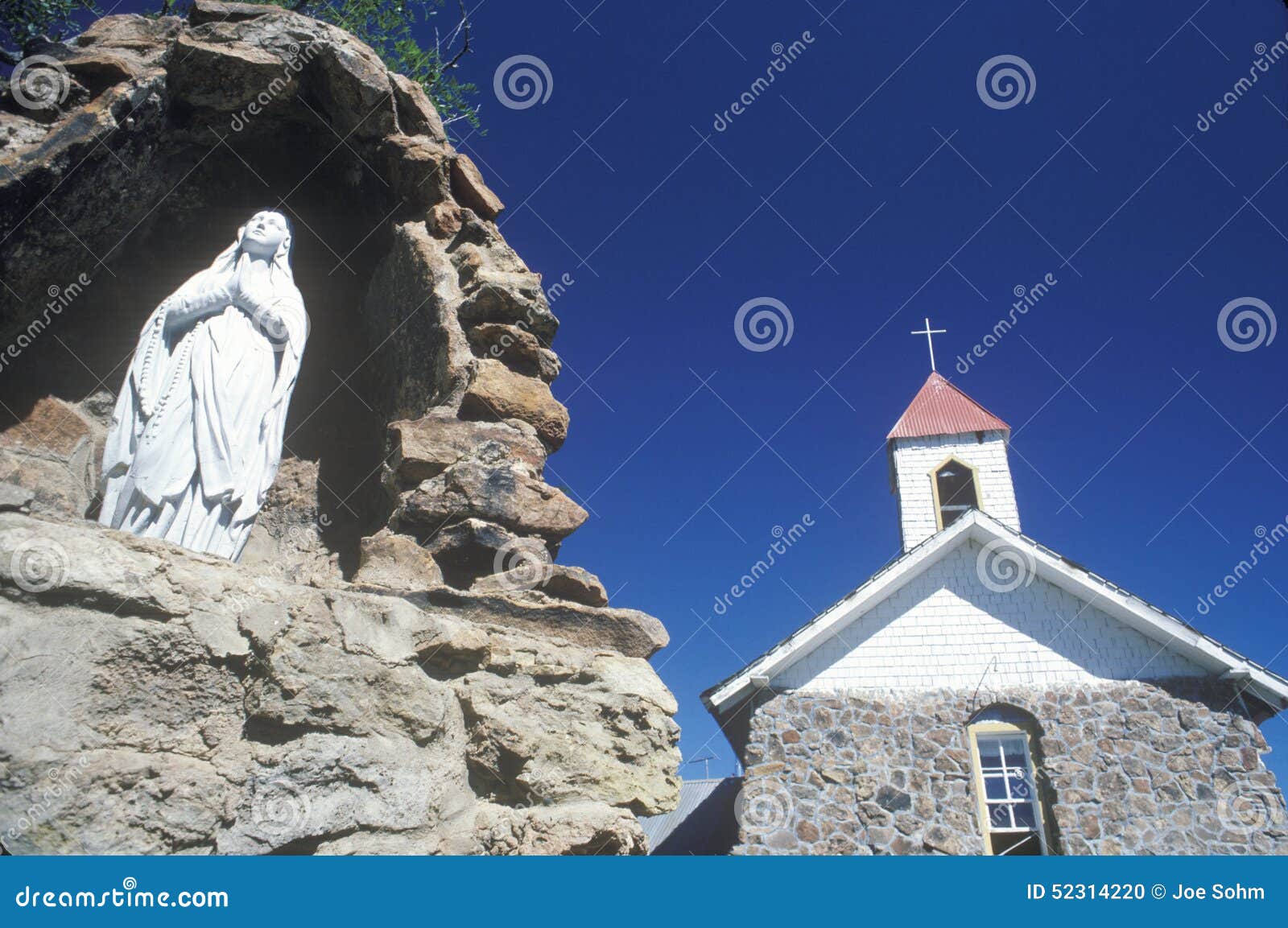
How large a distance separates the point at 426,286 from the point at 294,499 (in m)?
1.30

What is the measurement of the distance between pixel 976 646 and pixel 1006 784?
1742 mm

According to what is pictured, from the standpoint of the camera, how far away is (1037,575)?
11828 millimetres

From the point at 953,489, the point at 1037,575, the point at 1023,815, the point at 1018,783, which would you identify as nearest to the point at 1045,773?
the point at 1018,783

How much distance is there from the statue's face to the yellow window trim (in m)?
14.5

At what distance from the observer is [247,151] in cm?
467

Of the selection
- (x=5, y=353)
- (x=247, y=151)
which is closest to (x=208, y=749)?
(x=5, y=353)

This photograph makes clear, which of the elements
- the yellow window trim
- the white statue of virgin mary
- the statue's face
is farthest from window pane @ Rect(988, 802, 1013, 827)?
the statue's face

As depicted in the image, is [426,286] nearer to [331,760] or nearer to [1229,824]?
[331,760]

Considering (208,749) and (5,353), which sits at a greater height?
(208,749)

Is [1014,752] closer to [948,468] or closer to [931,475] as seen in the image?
[931,475]

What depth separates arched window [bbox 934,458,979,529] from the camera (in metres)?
16.6

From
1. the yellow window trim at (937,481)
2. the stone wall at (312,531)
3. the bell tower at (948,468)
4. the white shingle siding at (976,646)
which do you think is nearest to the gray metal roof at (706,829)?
the white shingle siding at (976,646)

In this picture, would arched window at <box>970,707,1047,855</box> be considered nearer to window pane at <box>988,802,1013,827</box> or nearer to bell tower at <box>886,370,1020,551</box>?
window pane at <box>988,802,1013,827</box>

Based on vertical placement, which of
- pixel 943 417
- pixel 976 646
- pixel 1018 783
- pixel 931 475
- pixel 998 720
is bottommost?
pixel 1018 783
